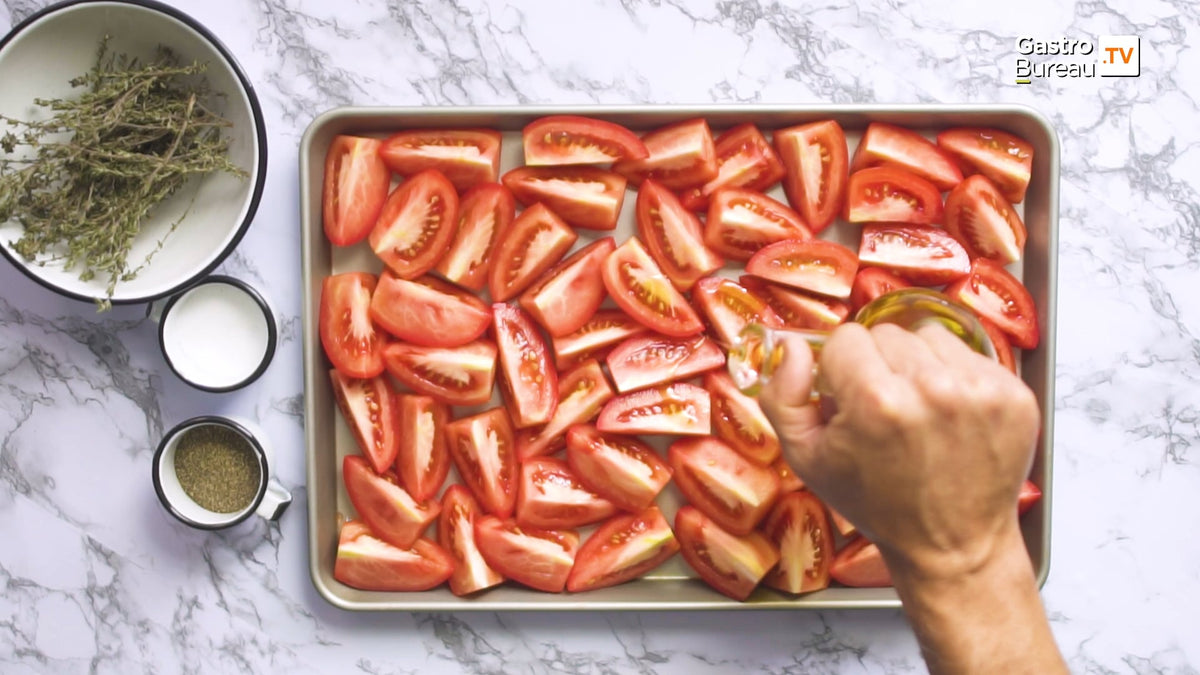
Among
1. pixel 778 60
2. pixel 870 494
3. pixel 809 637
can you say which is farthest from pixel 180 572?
pixel 778 60

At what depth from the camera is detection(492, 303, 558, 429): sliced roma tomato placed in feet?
4.80

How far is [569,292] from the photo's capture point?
57.4 inches

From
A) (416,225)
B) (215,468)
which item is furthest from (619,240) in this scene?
(215,468)

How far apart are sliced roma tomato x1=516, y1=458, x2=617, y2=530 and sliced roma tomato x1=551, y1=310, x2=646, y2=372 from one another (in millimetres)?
153

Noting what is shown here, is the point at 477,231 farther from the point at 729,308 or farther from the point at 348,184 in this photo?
the point at 729,308

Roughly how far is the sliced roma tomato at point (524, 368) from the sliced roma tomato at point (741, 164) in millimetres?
303

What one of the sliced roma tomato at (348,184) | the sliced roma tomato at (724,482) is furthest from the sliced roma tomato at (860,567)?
Answer: the sliced roma tomato at (348,184)

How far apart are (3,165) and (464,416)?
73 cm

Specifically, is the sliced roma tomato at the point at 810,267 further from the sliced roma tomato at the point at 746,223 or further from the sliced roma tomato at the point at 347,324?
the sliced roma tomato at the point at 347,324

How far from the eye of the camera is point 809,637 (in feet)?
5.11

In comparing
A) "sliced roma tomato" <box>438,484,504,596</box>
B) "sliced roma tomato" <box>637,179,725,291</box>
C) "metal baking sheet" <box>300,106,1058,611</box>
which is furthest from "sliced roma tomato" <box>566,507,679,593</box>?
"sliced roma tomato" <box>637,179,725,291</box>

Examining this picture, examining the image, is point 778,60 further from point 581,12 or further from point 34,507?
point 34,507

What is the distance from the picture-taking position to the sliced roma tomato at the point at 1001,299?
1.45 m

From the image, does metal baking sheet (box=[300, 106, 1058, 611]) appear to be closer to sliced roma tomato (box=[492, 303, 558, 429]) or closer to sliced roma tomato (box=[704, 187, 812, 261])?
sliced roma tomato (box=[704, 187, 812, 261])
